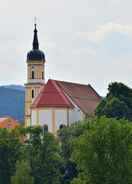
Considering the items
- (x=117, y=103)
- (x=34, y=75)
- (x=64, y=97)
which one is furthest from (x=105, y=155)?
(x=34, y=75)

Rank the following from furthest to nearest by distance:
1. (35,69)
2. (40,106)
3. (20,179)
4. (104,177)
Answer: (35,69), (40,106), (20,179), (104,177)

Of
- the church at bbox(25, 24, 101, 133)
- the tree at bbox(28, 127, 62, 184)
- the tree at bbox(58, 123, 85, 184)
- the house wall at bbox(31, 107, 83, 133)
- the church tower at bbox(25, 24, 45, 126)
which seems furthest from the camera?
the church tower at bbox(25, 24, 45, 126)

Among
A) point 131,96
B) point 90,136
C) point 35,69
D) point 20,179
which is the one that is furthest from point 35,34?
point 90,136

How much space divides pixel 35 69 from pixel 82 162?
2735 inches

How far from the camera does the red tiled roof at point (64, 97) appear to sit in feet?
468

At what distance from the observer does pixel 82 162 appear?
8388 cm

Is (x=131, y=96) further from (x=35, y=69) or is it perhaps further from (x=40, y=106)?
(x=35, y=69)

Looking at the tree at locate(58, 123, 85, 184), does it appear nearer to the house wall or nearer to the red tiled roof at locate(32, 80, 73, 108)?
the house wall

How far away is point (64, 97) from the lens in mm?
144500

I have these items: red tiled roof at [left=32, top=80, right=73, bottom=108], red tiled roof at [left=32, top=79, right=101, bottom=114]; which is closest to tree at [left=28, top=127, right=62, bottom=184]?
red tiled roof at [left=32, top=80, right=73, bottom=108]

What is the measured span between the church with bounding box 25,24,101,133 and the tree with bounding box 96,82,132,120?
1380cm

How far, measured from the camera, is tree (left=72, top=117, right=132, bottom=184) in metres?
82.5

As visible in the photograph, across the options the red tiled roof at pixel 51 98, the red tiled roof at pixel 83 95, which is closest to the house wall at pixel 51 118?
the red tiled roof at pixel 51 98

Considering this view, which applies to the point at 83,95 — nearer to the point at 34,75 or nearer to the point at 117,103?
the point at 34,75
